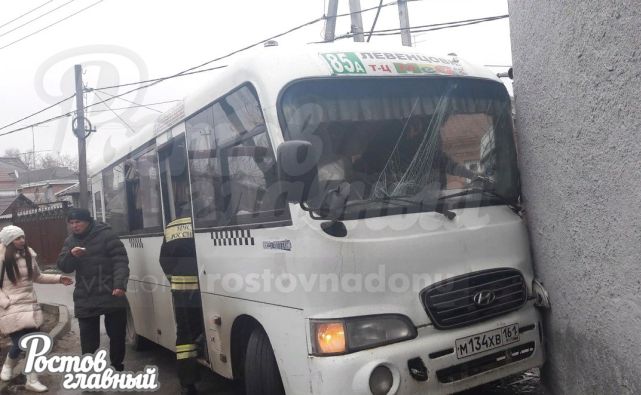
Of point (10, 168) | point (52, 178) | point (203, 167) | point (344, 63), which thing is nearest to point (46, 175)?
point (52, 178)

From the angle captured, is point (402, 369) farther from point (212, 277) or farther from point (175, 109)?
point (175, 109)

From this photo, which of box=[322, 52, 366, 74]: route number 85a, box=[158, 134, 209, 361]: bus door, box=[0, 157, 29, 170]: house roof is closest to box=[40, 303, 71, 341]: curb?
box=[158, 134, 209, 361]: bus door

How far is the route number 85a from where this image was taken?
12.1 ft

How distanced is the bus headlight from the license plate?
37 centimetres

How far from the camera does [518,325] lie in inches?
147

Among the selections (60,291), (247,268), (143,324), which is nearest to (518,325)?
(247,268)

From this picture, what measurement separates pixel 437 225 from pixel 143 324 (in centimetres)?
452

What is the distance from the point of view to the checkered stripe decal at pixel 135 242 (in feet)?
21.0

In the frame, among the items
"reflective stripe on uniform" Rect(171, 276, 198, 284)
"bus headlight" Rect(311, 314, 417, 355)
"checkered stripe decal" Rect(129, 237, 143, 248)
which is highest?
"checkered stripe decal" Rect(129, 237, 143, 248)

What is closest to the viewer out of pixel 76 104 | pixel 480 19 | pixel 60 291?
pixel 480 19

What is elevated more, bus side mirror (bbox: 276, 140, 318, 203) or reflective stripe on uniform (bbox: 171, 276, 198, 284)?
bus side mirror (bbox: 276, 140, 318, 203)

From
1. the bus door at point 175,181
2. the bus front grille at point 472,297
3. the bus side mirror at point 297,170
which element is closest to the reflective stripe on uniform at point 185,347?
the bus door at point 175,181

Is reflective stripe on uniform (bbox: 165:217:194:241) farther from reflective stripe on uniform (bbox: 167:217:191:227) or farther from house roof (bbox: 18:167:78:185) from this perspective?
house roof (bbox: 18:167:78:185)

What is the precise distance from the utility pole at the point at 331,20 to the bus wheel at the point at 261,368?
7.31 m
